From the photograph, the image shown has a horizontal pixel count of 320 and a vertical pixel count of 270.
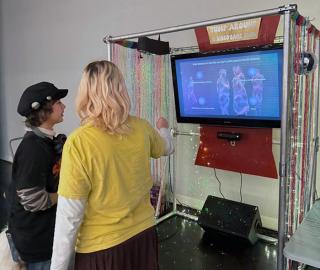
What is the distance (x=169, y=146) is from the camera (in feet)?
5.43

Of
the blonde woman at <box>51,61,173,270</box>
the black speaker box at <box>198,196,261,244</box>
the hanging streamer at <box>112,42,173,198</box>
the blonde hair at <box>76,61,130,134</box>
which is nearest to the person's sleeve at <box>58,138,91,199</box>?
the blonde woman at <box>51,61,173,270</box>

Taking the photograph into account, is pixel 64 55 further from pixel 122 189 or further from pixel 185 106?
pixel 122 189

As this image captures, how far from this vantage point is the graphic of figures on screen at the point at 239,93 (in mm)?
2494

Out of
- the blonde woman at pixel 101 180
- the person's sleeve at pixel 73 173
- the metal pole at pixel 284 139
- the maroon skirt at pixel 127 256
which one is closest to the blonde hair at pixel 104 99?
the blonde woman at pixel 101 180

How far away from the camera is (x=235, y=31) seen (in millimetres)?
2531

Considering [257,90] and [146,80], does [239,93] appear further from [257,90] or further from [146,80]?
[146,80]

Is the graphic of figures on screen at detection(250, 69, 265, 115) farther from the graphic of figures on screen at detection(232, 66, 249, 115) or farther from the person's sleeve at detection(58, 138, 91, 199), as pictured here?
the person's sleeve at detection(58, 138, 91, 199)

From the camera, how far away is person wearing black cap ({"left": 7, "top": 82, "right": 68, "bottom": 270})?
4.74 feet

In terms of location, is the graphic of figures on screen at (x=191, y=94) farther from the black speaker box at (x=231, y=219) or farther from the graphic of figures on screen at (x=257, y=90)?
the black speaker box at (x=231, y=219)

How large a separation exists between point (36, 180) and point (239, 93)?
1694 millimetres

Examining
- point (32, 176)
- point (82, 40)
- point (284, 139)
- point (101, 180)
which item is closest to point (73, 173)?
point (101, 180)

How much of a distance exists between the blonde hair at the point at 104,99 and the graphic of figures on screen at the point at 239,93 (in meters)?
1.46

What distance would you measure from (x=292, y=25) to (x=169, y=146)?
0.82 meters

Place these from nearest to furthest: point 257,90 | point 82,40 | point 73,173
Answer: point 73,173 → point 257,90 → point 82,40
